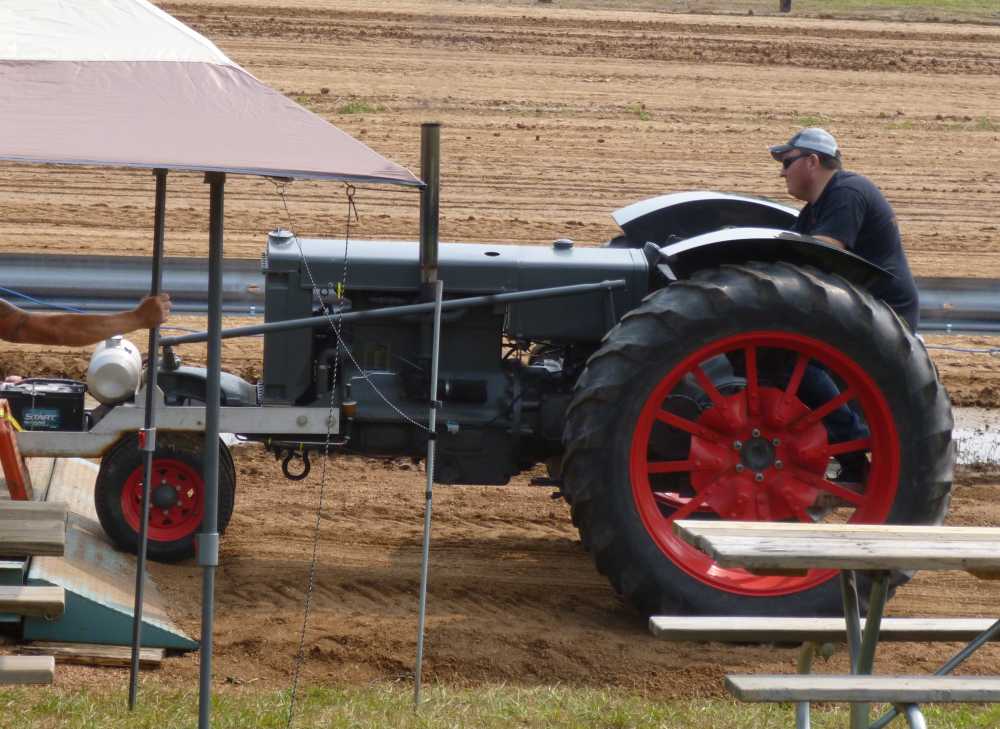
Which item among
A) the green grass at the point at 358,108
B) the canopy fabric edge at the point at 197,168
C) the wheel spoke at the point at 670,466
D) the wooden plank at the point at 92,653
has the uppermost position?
the green grass at the point at 358,108

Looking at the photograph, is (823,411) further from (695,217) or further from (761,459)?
(695,217)

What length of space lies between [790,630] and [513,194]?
10.4 m

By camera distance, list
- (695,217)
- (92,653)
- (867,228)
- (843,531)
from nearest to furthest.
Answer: (843,531) < (92,653) < (867,228) < (695,217)

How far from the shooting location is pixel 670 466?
5699 mm

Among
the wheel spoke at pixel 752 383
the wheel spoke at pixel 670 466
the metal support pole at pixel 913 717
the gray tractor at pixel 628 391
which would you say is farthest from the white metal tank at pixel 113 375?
the metal support pole at pixel 913 717

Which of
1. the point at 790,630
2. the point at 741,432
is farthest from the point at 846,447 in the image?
the point at 790,630

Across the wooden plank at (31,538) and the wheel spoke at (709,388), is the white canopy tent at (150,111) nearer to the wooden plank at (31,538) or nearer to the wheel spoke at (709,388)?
the wooden plank at (31,538)

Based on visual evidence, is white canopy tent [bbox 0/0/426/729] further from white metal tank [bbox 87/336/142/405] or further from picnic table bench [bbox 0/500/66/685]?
white metal tank [bbox 87/336/142/405]

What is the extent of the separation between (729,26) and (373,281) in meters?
21.3

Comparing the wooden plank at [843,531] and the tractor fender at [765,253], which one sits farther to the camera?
the tractor fender at [765,253]

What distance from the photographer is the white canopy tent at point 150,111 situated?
3.42m

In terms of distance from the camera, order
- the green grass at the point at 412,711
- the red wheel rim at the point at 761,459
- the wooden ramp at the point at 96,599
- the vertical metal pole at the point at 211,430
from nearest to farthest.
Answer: the vertical metal pole at the point at 211,430
the green grass at the point at 412,711
the wooden ramp at the point at 96,599
the red wheel rim at the point at 761,459

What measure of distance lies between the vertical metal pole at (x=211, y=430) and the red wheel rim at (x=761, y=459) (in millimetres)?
1987

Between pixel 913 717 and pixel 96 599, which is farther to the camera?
pixel 96 599
